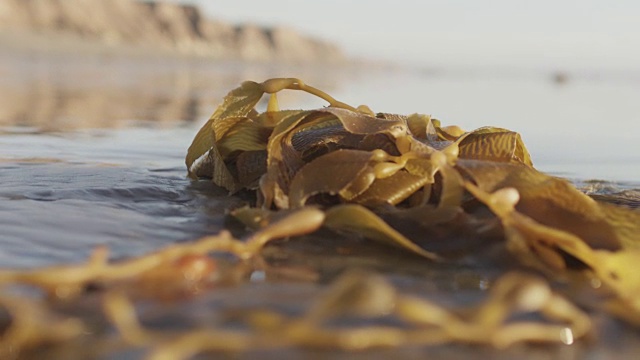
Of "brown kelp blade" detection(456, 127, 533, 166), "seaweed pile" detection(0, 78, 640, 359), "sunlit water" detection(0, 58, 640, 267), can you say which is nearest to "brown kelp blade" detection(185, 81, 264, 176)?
"seaweed pile" detection(0, 78, 640, 359)

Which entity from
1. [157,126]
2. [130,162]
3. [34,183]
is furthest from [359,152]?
[157,126]

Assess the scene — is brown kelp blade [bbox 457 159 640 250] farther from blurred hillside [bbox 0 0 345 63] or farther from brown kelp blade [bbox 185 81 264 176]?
blurred hillside [bbox 0 0 345 63]

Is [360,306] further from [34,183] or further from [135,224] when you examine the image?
[34,183]

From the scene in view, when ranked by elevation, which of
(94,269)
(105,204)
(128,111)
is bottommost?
(128,111)

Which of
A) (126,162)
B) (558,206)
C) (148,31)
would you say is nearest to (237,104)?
(558,206)

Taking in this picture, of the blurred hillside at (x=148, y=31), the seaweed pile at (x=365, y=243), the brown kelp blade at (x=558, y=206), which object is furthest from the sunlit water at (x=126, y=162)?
the blurred hillside at (x=148, y=31)

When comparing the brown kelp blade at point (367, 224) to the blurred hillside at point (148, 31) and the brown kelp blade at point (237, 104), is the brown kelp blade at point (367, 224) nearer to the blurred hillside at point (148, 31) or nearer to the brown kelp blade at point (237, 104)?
the brown kelp blade at point (237, 104)

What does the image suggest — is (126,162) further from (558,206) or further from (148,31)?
(148,31)

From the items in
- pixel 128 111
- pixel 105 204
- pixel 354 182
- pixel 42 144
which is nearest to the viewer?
pixel 354 182
